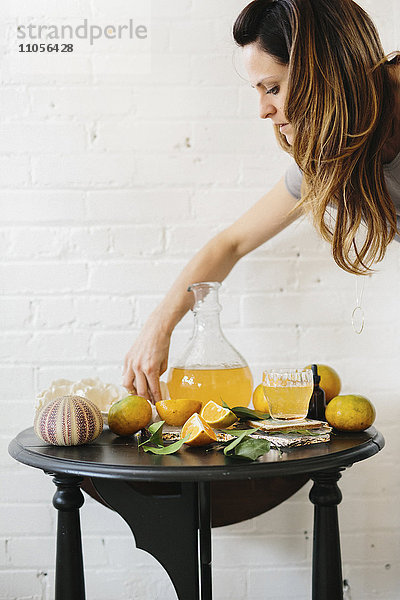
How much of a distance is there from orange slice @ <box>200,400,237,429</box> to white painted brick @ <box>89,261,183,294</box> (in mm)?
558

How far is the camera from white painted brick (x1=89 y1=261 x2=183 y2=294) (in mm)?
1633

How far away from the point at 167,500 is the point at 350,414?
13.9 inches

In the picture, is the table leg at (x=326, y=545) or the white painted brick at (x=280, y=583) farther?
the white painted brick at (x=280, y=583)

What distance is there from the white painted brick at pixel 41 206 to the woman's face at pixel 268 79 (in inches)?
24.1

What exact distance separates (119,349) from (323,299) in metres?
0.52

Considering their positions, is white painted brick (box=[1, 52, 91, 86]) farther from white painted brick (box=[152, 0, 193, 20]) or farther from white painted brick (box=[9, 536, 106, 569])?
white painted brick (box=[9, 536, 106, 569])

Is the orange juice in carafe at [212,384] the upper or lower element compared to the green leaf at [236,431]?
upper

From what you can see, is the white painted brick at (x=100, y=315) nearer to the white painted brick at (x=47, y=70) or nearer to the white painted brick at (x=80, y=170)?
the white painted brick at (x=80, y=170)

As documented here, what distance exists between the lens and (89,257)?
1.63 m

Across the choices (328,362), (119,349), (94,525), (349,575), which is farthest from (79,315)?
(349,575)

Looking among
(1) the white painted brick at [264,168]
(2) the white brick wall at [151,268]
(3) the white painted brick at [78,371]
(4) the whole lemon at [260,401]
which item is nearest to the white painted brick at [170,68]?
(2) the white brick wall at [151,268]

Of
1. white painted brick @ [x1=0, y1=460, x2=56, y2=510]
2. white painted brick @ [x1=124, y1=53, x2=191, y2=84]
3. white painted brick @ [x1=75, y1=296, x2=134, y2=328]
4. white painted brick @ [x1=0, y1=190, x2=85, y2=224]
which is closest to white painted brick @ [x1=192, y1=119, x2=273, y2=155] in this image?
white painted brick @ [x1=124, y1=53, x2=191, y2=84]

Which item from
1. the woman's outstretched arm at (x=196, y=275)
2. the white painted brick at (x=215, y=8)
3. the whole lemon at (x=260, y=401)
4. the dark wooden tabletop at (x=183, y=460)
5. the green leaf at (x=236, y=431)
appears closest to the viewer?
the dark wooden tabletop at (x=183, y=460)

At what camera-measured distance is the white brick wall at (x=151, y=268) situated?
1.63 m
